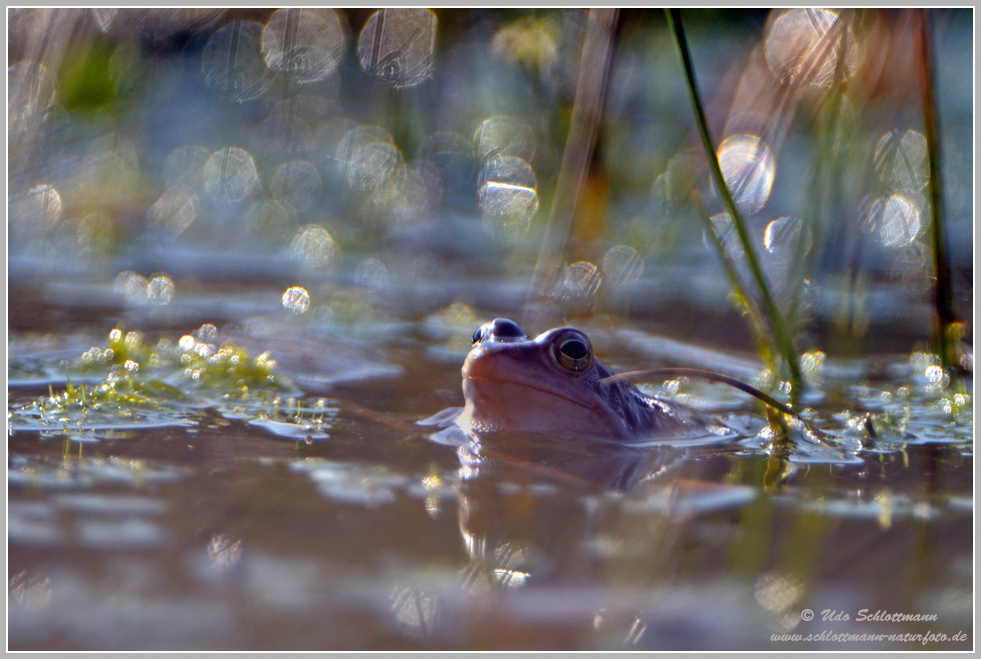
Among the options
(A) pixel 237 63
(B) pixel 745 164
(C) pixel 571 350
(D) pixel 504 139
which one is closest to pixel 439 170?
(D) pixel 504 139

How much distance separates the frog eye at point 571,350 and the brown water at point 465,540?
0.96 feet

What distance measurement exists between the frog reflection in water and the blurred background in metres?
1.06

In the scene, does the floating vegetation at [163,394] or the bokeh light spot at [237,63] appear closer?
the floating vegetation at [163,394]

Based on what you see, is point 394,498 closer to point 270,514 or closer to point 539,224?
point 270,514

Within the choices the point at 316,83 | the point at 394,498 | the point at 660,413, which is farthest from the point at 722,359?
the point at 316,83

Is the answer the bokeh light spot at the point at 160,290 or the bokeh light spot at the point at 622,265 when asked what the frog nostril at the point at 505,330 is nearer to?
the bokeh light spot at the point at 160,290

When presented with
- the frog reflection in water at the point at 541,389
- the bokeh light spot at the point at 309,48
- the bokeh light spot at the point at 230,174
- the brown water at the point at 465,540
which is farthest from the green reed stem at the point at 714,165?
the bokeh light spot at the point at 309,48

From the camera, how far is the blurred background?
183 inches

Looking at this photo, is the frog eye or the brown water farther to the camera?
the frog eye

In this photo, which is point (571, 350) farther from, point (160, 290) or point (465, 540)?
point (160, 290)

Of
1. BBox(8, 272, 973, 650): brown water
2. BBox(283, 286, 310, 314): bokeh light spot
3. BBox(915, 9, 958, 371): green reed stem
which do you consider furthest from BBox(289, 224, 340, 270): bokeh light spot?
BBox(915, 9, 958, 371): green reed stem

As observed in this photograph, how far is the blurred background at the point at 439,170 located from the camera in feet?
15.2

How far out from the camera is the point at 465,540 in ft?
5.56

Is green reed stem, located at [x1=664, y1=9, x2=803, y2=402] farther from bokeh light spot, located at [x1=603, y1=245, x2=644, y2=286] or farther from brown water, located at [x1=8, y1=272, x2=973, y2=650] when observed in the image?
bokeh light spot, located at [x1=603, y1=245, x2=644, y2=286]
